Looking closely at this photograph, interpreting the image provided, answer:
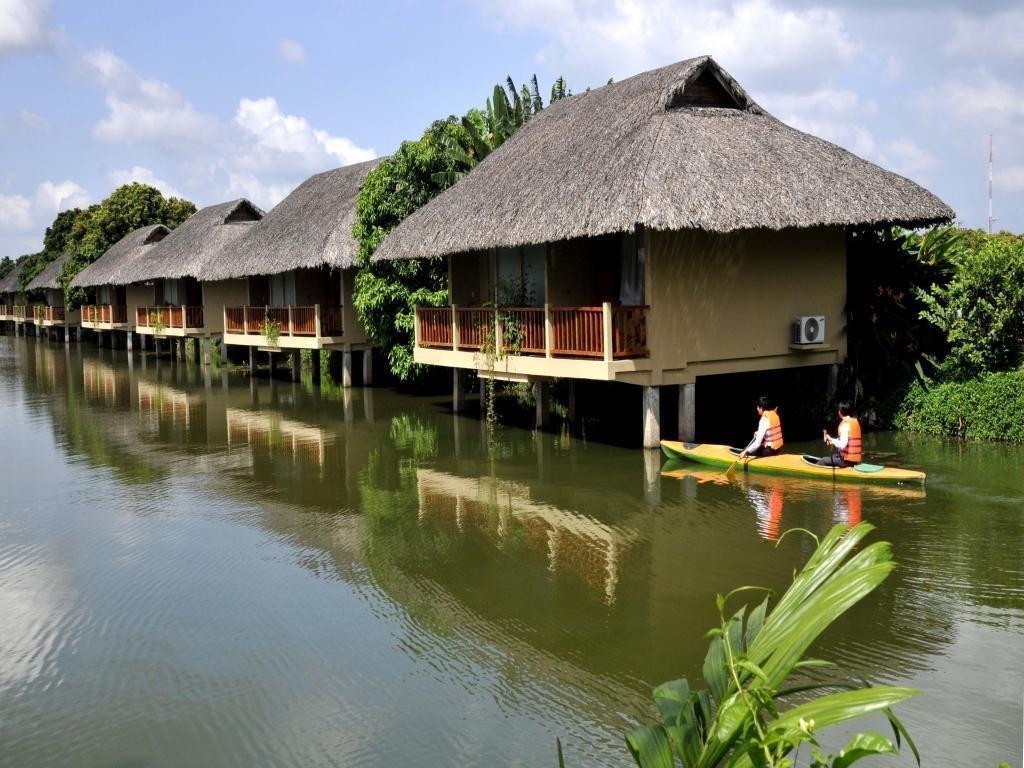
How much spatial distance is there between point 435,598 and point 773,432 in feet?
18.0

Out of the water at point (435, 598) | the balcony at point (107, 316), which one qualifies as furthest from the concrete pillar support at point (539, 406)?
the balcony at point (107, 316)

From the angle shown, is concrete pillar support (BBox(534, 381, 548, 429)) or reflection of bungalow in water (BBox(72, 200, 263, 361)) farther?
reflection of bungalow in water (BBox(72, 200, 263, 361))

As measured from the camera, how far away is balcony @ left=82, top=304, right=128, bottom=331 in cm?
3909

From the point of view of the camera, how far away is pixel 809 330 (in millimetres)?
13742

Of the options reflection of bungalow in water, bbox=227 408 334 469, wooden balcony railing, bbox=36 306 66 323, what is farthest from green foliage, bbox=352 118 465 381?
wooden balcony railing, bbox=36 306 66 323

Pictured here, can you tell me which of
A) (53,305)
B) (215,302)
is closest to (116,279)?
(215,302)

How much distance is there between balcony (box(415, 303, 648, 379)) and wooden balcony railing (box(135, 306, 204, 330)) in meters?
15.5

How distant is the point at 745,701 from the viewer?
1.94 m

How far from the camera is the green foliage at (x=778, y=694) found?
1.79m

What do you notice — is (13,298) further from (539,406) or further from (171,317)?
(539,406)

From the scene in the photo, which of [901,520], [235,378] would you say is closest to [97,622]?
[901,520]

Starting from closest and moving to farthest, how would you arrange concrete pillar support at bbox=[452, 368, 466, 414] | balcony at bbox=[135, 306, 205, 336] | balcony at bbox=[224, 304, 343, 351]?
concrete pillar support at bbox=[452, 368, 466, 414] → balcony at bbox=[224, 304, 343, 351] → balcony at bbox=[135, 306, 205, 336]

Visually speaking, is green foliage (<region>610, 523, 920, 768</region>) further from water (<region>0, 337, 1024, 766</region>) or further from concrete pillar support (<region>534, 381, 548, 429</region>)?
concrete pillar support (<region>534, 381, 548, 429</region>)

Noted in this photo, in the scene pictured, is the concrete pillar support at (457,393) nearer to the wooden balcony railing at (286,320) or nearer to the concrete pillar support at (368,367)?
the concrete pillar support at (368,367)
